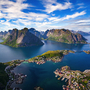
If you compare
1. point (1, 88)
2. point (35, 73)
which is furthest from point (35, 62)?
point (1, 88)

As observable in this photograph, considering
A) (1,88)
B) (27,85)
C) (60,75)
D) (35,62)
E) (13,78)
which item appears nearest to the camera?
(1,88)

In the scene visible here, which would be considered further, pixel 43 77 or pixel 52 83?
pixel 43 77

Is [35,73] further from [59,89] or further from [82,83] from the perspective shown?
[82,83]

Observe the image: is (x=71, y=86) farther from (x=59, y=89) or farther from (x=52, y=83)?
(x=52, y=83)

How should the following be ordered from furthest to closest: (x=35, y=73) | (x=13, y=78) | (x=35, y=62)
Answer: (x=35, y=62) → (x=35, y=73) → (x=13, y=78)

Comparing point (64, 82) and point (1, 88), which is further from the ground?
point (1, 88)

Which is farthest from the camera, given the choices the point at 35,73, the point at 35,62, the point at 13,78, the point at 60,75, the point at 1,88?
the point at 35,62

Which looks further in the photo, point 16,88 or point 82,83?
point 82,83

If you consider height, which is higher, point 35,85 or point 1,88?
point 1,88

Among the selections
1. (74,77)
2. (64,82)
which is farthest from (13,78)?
→ (74,77)
